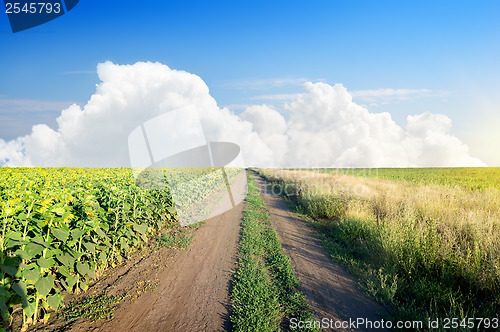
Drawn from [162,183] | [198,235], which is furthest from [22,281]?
[162,183]

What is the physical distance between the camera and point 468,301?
4.00 metres

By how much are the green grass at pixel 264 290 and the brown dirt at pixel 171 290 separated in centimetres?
22

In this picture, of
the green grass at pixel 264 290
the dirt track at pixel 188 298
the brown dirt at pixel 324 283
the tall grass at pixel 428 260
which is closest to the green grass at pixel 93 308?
the dirt track at pixel 188 298

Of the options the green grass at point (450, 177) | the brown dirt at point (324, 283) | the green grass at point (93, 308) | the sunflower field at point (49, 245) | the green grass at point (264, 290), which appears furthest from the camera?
the green grass at point (450, 177)

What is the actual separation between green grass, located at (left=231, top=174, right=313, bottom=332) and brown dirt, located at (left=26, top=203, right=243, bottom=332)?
8.7 inches

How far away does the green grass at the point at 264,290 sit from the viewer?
3.58 m

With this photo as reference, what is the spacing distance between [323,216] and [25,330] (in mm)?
9119

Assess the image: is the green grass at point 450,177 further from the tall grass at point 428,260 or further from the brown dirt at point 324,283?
the brown dirt at point 324,283

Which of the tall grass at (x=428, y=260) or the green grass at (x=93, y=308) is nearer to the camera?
the green grass at (x=93, y=308)

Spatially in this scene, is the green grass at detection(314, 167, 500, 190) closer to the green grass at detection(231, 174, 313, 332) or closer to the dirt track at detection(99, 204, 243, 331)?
the green grass at detection(231, 174, 313, 332)

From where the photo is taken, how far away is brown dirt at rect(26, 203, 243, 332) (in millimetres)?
3576

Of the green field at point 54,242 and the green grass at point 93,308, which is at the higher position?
the green field at point 54,242

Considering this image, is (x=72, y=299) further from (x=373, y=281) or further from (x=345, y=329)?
(x=373, y=281)

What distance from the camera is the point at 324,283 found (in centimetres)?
476
